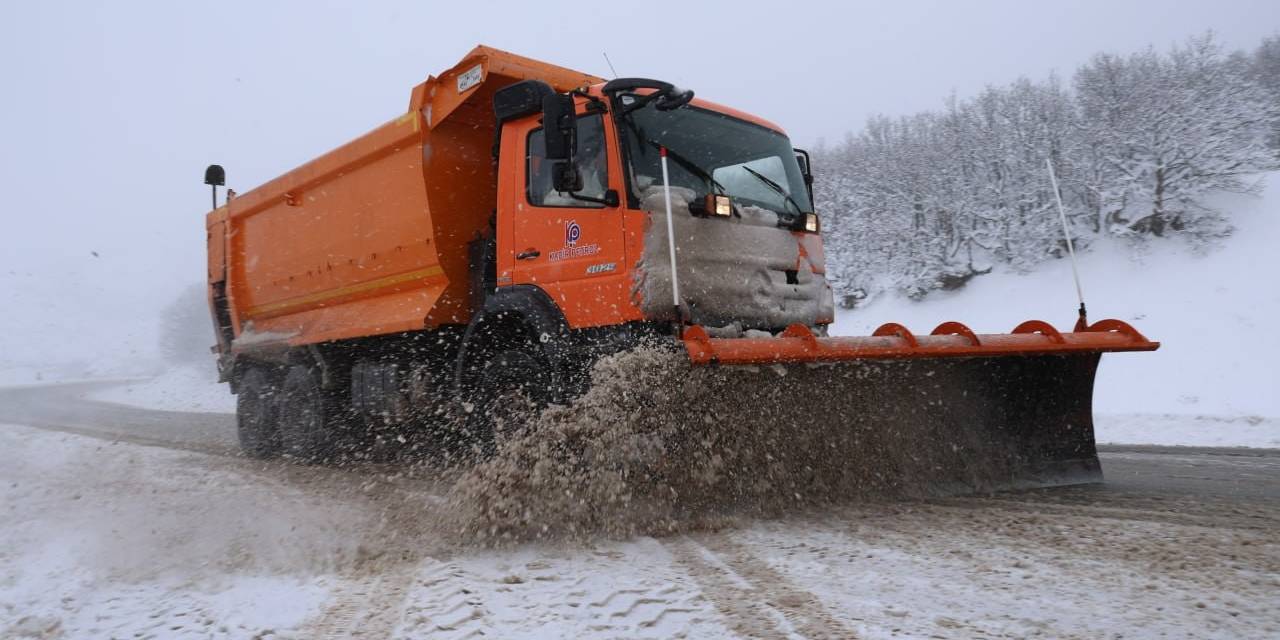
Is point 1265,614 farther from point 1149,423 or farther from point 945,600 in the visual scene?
point 1149,423

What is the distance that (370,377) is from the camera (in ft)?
20.6

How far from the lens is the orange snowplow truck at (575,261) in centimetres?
422

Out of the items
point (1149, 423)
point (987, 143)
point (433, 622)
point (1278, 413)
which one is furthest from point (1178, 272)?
point (433, 622)

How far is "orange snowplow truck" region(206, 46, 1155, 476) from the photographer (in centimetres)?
422

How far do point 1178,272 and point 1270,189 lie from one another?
5.78 m

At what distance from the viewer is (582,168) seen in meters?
4.55

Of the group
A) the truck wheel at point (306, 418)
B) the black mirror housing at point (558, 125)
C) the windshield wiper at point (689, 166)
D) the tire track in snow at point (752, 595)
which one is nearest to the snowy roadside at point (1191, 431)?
the windshield wiper at point (689, 166)

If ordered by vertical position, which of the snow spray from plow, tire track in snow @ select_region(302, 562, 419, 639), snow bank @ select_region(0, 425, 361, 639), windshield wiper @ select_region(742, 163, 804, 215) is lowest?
tire track in snow @ select_region(302, 562, 419, 639)

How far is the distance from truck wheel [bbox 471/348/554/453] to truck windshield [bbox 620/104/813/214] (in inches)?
49.6

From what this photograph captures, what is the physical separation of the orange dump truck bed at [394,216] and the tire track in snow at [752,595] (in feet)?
9.74

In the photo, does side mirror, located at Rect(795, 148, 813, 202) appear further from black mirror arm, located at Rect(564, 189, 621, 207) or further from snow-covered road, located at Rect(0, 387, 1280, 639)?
snow-covered road, located at Rect(0, 387, 1280, 639)

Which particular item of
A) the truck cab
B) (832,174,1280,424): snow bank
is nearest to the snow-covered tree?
(832,174,1280,424): snow bank

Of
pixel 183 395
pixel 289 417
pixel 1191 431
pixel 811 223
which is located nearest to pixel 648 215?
pixel 811 223

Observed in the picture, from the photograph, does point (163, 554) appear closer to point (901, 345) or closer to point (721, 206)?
point (721, 206)
